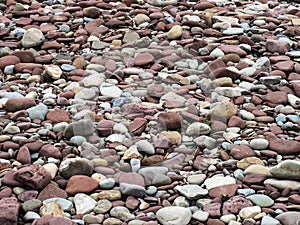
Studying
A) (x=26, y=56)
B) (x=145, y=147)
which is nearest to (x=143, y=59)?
(x=26, y=56)

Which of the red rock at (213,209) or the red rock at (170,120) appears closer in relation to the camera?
the red rock at (213,209)

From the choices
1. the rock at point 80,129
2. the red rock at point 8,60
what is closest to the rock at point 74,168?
the rock at point 80,129

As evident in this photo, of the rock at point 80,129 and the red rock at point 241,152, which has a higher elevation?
the red rock at point 241,152

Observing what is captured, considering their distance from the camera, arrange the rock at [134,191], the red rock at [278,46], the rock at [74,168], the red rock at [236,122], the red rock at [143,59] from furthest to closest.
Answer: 1. the red rock at [278,46]
2. the red rock at [143,59]
3. the red rock at [236,122]
4. the rock at [74,168]
5. the rock at [134,191]

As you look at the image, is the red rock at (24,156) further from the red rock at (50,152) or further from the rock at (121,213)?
the rock at (121,213)

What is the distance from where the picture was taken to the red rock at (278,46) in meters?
3.92

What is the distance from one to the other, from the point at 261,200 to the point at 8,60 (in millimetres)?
1931

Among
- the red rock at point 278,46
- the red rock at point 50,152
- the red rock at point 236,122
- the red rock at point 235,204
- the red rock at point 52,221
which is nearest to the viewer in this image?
the red rock at point 52,221

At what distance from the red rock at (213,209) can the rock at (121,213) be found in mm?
310

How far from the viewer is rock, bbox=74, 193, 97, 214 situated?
257 centimetres

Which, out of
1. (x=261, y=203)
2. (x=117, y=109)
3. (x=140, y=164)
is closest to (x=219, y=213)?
(x=261, y=203)

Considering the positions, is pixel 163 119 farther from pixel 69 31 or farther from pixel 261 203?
pixel 69 31

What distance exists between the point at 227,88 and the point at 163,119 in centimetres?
54

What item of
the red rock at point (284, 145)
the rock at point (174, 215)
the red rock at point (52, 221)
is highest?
the red rock at point (284, 145)
